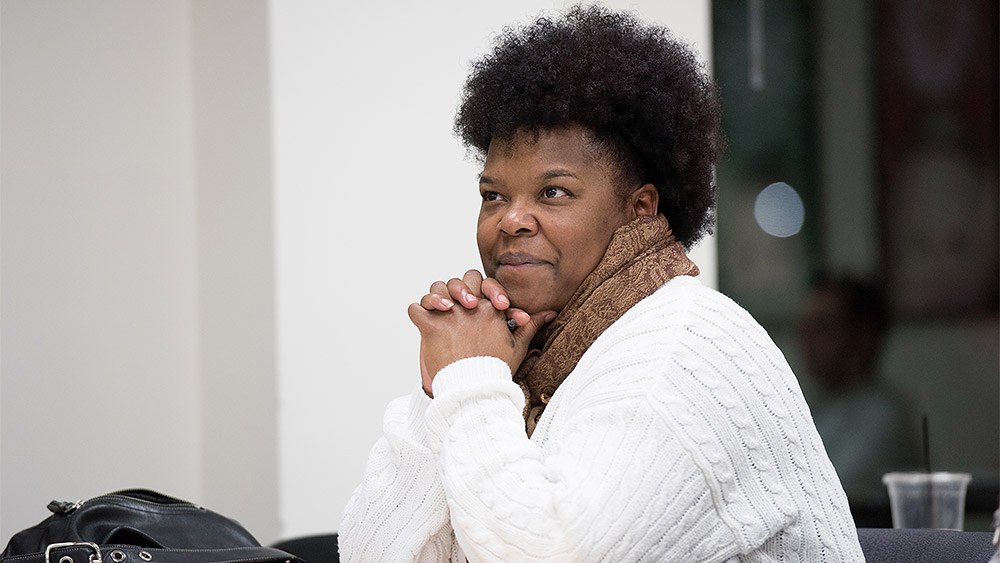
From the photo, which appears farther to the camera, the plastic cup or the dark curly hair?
the plastic cup

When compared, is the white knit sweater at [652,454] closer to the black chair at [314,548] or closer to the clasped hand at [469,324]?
the clasped hand at [469,324]

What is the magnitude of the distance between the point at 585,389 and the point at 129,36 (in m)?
2.51

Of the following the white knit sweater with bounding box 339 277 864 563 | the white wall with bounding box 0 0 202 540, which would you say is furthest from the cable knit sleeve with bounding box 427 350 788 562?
the white wall with bounding box 0 0 202 540

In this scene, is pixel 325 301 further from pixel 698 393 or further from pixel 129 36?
pixel 698 393

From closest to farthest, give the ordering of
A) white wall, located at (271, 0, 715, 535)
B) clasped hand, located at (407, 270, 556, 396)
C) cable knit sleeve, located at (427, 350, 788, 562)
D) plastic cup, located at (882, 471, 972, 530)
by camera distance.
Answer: cable knit sleeve, located at (427, 350, 788, 562) < clasped hand, located at (407, 270, 556, 396) < plastic cup, located at (882, 471, 972, 530) < white wall, located at (271, 0, 715, 535)

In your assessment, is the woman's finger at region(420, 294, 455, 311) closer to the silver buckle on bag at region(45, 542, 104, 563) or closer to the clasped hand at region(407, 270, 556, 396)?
the clasped hand at region(407, 270, 556, 396)

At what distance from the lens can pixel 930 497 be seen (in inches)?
97.2

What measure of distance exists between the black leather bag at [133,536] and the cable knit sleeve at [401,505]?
12.0 inches

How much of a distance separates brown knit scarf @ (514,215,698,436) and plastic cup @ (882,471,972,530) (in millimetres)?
936

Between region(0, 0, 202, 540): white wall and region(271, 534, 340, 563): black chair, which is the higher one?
region(0, 0, 202, 540): white wall

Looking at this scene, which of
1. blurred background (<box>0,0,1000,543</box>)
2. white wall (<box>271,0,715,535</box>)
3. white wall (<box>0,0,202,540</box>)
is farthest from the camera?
white wall (<box>271,0,715,535</box>)

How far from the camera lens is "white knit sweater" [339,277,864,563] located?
147 cm

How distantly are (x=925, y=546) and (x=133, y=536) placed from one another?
142cm

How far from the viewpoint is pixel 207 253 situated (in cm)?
368
